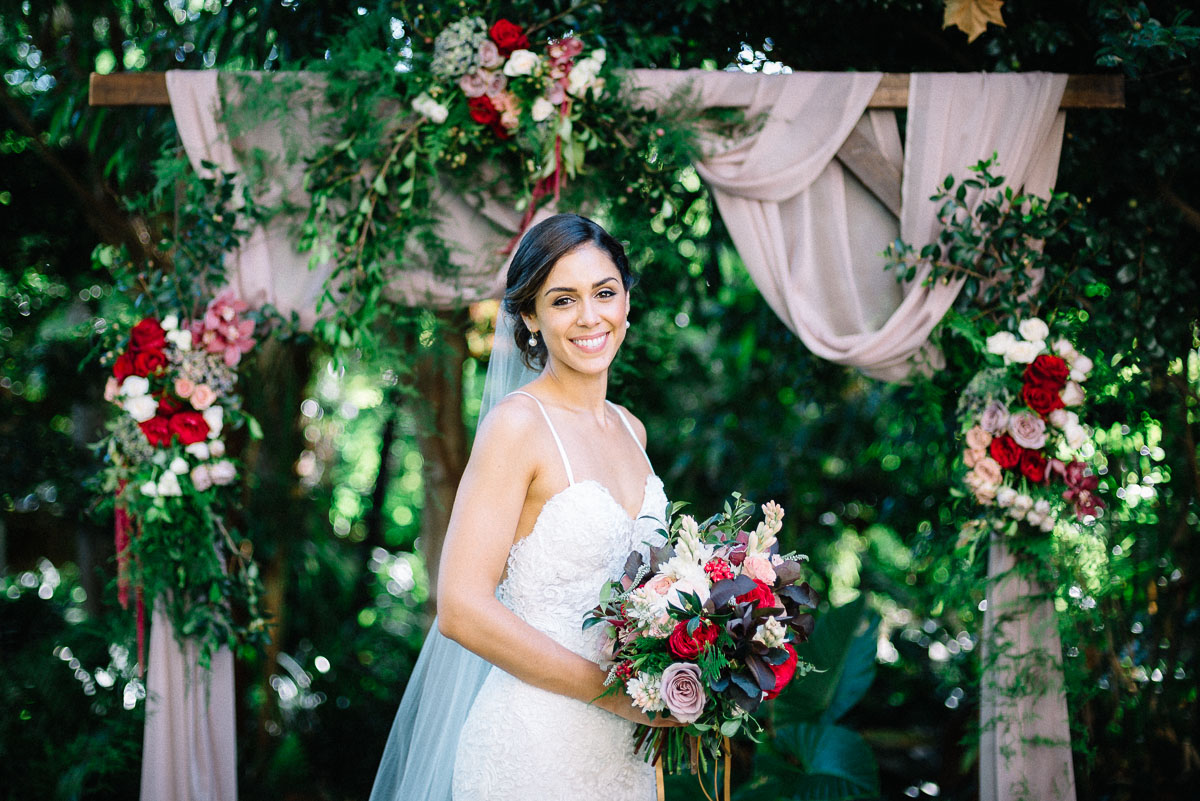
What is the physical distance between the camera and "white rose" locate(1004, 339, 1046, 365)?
307cm

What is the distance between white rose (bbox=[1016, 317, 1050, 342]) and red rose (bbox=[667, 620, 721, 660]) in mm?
1836

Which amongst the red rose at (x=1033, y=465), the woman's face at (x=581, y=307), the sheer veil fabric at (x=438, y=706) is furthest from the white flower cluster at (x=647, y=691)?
the red rose at (x=1033, y=465)

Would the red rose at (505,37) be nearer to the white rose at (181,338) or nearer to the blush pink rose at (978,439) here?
the white rose at (181,338)

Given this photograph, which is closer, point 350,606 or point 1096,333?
point 1096,333

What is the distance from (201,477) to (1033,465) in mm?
2734

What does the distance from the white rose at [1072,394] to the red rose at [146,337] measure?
117 inches

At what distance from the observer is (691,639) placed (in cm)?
180

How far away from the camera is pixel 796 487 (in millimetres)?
5020

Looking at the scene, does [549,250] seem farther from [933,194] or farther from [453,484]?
[453,484]

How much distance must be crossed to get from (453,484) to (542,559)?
2.71 meters

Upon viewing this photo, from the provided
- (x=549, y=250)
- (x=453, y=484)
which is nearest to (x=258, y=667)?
(x=453, y=484)

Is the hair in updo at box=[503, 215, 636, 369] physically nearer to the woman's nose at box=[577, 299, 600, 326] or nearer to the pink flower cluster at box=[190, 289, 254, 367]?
the woman's nose at box=[577, 299, 600, 326]

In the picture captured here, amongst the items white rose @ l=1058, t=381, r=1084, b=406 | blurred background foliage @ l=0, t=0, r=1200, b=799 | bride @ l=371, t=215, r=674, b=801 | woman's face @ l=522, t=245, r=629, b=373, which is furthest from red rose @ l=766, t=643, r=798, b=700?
white rose @ l=1058, t=381, r=1084, b=406

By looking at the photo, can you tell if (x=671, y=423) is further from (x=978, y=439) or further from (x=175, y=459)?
(x=175, y=459)
